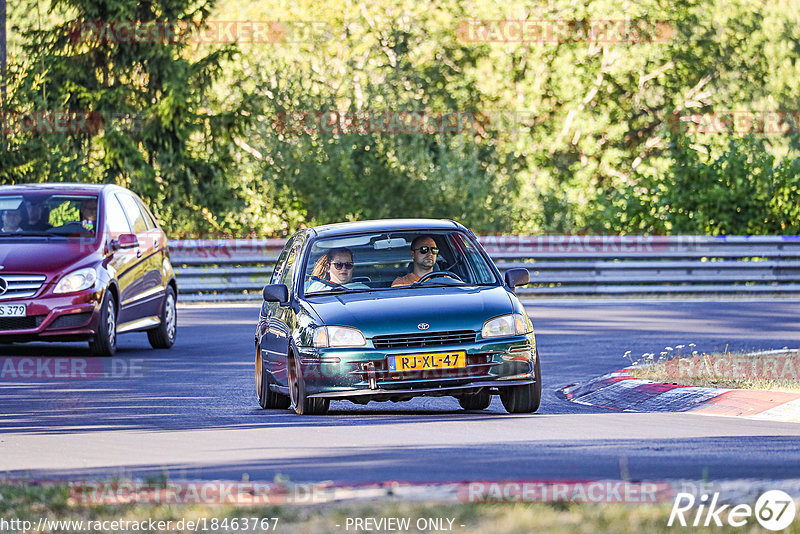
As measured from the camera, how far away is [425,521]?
6598mm

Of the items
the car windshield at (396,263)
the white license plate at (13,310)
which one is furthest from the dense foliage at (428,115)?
the car windshield at (396,263)

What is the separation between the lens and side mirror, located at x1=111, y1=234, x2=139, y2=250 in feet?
57.4

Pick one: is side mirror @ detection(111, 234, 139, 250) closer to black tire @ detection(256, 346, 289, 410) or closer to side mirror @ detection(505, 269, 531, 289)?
black tire @ detection(256, 346, 289, 410)

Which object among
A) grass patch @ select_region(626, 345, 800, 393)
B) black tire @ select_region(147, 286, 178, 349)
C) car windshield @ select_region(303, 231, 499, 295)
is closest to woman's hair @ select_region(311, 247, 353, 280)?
car windshield @ select_region(303, 231, 499, 295)

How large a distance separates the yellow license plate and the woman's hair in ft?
4.64

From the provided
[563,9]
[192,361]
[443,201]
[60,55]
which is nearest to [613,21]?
[563,9]

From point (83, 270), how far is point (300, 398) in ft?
18.4

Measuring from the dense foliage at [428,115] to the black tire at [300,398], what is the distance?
20.1m

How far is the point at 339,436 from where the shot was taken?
33.8ft

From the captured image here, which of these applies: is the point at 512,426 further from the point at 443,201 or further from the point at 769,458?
the point at 443,201

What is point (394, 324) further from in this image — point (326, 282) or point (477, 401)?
point (477, 401)

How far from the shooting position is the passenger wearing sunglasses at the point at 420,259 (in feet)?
41.2

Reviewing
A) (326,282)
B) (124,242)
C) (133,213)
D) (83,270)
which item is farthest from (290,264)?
(133,213)

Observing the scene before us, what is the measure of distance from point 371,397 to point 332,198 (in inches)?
951
